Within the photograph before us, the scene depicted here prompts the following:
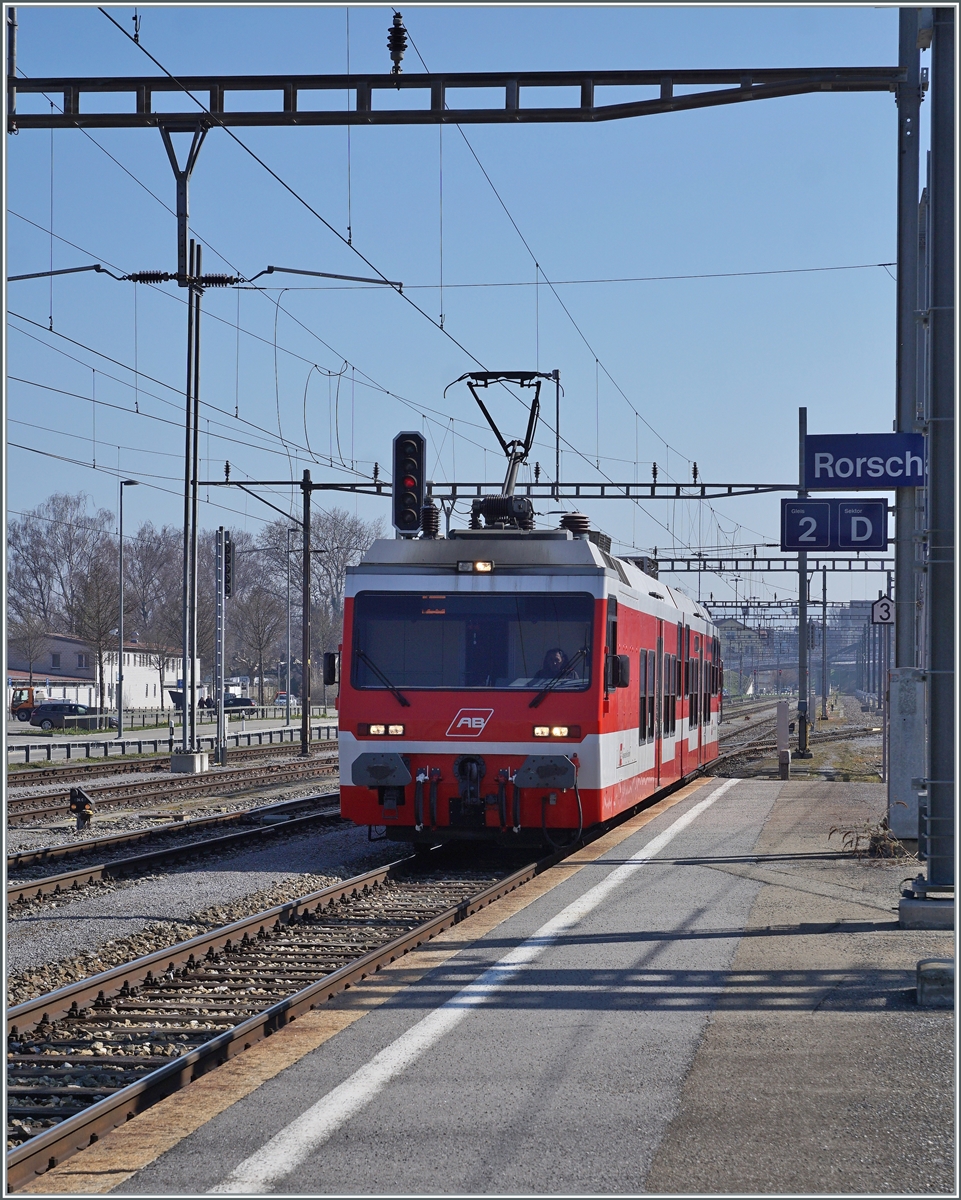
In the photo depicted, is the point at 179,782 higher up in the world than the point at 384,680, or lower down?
lower down

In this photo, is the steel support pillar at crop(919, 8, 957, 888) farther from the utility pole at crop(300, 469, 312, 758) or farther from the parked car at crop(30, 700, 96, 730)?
the parked car at crop(30, 700, 96, 730)

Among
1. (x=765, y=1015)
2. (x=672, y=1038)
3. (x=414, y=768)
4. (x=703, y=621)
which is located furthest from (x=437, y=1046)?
(x=703, y=621)

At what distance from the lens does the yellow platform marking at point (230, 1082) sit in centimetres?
528

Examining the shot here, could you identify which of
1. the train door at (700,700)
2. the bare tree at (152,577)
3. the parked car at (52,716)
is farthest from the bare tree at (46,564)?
the train door at (700,700)

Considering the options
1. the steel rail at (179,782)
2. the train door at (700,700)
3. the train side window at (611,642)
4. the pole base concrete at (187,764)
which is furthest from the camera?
the pole base concrete at (187,764)

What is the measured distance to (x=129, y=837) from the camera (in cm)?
1698

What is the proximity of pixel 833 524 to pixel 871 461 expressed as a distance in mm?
1751

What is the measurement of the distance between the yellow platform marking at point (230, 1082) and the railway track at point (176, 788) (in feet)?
39.6

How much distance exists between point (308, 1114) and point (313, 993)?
2507 mm

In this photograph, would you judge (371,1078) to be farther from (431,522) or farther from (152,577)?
(152,577)

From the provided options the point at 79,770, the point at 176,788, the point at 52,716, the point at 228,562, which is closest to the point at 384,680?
the point at 176,788

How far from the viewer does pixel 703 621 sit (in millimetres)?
26453

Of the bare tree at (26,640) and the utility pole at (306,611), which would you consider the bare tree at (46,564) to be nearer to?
the bare tree at (26,640)

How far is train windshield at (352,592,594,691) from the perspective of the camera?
45.6 feet
